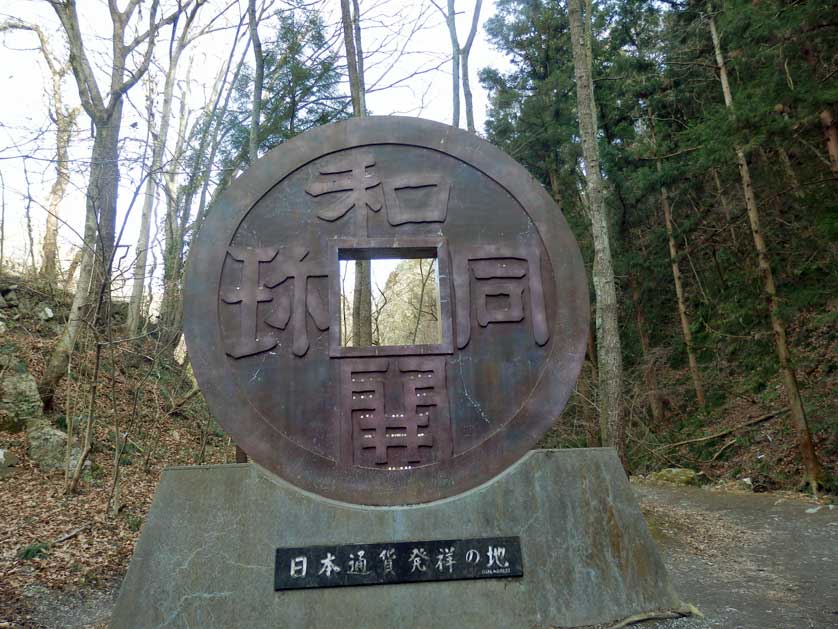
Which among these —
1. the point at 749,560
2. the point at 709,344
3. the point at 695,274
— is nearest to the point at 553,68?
the point at 695,274

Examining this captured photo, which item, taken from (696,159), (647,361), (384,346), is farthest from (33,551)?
(696,159)

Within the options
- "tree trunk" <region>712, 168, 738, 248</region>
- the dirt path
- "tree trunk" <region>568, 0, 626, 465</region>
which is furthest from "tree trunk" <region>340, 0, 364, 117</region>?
"tree trunk" <region>712, 168, 738, 248</region>

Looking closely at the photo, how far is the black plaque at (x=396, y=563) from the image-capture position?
3512mm

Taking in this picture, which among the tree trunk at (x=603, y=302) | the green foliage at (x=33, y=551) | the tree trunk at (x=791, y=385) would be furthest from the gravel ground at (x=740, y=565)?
the tree trunk at (x=603, y=302)

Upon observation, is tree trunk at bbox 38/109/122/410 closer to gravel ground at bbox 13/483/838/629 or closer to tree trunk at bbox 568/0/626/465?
gravel ground at bbox 13/483/838/629

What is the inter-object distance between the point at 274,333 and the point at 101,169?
6.34 m

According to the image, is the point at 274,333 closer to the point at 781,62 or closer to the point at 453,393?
the point at 453,393

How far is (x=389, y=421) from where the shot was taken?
12.9 ft

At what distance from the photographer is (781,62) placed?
23.6 ft

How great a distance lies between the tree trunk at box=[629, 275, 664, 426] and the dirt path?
358 centimetres

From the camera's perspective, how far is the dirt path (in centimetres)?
397

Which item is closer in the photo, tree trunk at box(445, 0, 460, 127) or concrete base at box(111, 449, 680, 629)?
concrete base at box(111, 449, 680, 629)

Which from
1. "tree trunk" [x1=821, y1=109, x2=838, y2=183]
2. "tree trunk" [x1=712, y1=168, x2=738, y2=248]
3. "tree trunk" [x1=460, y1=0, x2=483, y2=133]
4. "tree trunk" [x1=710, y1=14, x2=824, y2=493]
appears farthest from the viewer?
"tree trunk" [x1=712, y1=168, x2=738, y2=248]

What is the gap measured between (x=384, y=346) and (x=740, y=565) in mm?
3979
